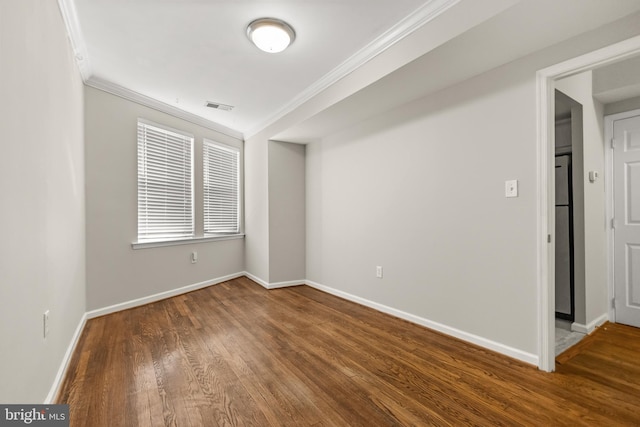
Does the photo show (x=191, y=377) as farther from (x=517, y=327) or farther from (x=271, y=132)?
(x=271, y=132)

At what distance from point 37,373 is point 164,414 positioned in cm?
66

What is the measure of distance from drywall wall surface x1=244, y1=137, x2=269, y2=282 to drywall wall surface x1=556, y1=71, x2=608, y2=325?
12.2ft

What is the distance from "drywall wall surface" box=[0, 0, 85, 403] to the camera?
3.86 feet

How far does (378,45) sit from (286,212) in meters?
2.72

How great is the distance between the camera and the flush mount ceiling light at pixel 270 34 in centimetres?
223

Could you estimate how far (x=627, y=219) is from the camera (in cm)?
295

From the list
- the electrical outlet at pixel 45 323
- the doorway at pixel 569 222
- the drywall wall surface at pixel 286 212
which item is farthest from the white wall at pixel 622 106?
the electrical outlet at pixel 45 323

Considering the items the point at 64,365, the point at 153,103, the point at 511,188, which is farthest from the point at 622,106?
the point at 64,365

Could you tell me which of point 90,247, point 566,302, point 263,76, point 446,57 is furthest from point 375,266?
point 90,247

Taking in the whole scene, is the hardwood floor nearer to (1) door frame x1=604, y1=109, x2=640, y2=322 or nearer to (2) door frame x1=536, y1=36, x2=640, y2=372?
(2) door frame x1=536, y1=36, x2=640, y2=372

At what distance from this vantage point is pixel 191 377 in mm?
1994

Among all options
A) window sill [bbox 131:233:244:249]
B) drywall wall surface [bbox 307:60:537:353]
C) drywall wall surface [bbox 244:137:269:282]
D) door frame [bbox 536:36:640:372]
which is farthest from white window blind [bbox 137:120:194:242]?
door frame [bbox 536:36:640:372]

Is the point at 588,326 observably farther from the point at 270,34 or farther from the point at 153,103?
the point at 153,103

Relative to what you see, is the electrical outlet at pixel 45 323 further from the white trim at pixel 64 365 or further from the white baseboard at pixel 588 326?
the white baseboard at pixel 588 326
